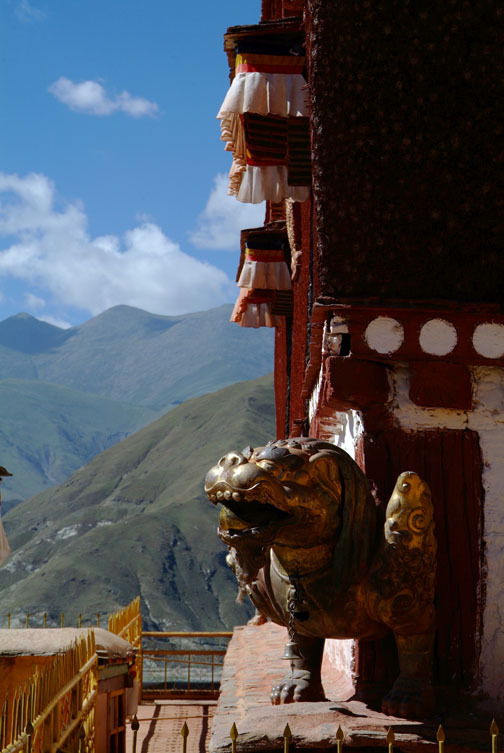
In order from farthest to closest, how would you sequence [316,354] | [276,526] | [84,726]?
[84,726] < [316,354] < [276,526]

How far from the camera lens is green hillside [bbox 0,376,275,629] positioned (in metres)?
42.4

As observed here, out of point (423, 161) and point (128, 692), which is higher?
point (423, 161)

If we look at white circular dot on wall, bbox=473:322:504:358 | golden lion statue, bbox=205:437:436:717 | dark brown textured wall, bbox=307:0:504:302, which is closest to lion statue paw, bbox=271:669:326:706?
golden lion statue, bbox=205:437:436:717

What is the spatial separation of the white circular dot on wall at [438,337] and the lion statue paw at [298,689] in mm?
1721

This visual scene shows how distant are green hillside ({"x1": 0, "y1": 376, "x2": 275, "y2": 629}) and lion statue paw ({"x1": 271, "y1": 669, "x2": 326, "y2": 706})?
116 ft

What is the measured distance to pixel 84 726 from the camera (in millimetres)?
6441

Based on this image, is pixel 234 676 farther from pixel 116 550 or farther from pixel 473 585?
pixel 116 550

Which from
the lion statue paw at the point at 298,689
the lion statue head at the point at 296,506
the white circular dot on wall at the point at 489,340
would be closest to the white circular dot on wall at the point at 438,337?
the white circular dot on wall at the point at 489,340

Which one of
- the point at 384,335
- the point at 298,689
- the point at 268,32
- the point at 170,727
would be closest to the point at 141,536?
the point at 170,727

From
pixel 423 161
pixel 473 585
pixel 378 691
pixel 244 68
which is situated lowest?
pixel 378 691

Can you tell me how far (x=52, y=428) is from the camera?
16825cm

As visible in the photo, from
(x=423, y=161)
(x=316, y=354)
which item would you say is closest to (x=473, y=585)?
(x=316, y=354)

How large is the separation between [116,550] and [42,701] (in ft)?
138

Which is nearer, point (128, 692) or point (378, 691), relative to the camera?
point (378, 691)
